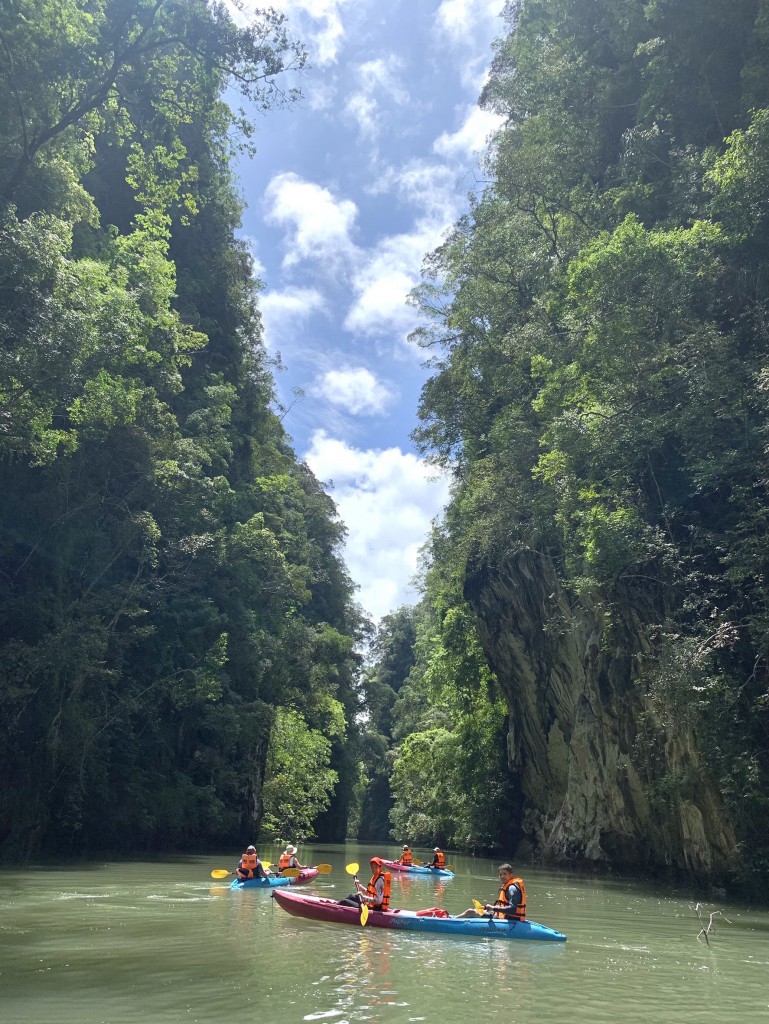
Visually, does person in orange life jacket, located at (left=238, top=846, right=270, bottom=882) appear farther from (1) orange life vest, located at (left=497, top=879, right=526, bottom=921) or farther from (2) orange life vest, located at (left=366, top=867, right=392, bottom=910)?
(1) orange life vest, located at (left=497, top=879, right=526, bottom=921)

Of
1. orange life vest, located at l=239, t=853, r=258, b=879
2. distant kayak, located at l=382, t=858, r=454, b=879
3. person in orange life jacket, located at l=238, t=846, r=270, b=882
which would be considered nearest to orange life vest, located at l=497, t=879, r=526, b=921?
person in orange life jacket, located at l=238, t=846, r=270, b=882

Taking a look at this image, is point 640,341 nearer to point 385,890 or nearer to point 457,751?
point 385,890

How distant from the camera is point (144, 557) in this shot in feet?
79.5

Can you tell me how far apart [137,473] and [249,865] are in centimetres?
1226

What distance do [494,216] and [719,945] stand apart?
23.0 meters

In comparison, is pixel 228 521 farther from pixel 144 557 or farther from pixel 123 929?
pixel 123 929

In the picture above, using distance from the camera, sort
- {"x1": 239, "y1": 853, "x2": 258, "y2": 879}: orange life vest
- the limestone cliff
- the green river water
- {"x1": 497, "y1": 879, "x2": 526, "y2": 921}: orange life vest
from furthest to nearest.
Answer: the limestone cliff < {"x1": 239, "y1": 853, "x2": 258, "y2": 879}: orange life vest < {"x1": 497, "y1": 879, "x2": 526, "y2": 921}: orange life vest < the green river water

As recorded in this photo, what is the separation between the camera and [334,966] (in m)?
8.39

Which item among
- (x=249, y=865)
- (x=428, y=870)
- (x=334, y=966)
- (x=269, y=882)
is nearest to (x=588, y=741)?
(x=428, y=870)

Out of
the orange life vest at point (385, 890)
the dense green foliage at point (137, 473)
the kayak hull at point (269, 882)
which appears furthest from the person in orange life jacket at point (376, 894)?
the dense green foliage at point (137, 473)

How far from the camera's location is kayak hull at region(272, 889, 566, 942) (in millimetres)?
10805

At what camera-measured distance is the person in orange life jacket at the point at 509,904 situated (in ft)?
36.0

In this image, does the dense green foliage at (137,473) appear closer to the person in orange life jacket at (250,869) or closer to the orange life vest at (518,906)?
the person in orange life jacket at (250,869)

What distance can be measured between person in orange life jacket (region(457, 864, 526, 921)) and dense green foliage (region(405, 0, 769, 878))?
17.6ft
